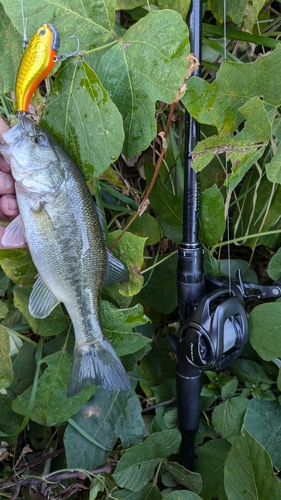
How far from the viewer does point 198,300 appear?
1358 millimetres

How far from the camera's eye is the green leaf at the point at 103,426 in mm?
1647

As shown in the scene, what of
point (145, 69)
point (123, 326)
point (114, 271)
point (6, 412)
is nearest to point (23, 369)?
point (6, 412)

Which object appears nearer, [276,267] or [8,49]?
[8,49]

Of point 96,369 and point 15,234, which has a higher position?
point 15,234

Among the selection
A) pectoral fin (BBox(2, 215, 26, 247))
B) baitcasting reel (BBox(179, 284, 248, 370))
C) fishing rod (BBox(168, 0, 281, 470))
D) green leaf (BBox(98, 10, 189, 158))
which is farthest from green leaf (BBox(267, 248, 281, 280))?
pectoral fin (BBox(2, 215, 26, 247))

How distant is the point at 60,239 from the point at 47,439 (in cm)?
110

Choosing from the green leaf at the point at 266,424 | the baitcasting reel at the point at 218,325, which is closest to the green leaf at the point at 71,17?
the baitcasting reel at the point at 218,325

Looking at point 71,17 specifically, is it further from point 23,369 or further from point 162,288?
point 23,369

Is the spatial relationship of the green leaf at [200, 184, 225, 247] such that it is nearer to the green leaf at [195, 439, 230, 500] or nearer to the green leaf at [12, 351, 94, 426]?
the green leaf at [12, 351, 94, 426]

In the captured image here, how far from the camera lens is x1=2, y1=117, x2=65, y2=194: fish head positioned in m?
1.16

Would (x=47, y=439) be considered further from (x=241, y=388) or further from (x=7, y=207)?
(x=7, y=207)

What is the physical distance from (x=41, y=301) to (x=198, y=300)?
540 millimetres

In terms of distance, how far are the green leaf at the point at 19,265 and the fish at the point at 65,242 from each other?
9 centimetres

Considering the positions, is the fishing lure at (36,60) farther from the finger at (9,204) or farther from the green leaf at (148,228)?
the green leaf at (148,228)
